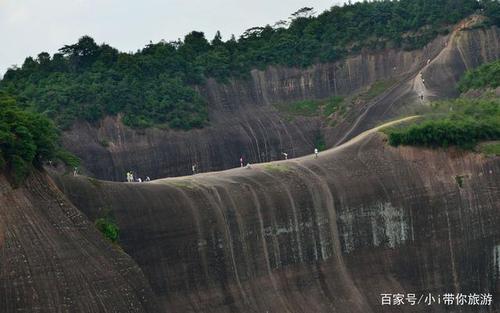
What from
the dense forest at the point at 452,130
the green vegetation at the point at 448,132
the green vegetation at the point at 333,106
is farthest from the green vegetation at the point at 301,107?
the green vegetation at the point at 448,132

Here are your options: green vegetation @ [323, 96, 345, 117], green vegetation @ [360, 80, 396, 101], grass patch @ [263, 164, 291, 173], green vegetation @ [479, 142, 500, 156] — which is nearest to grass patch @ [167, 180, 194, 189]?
grass patch @ [263, 164, 291, 173]

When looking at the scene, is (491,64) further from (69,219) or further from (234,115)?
(69,219)

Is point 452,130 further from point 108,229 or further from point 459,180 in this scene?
point 108,229

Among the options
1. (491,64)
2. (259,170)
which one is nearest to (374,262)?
(259,170)

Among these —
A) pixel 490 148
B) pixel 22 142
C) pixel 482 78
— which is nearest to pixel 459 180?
pixel 490 148

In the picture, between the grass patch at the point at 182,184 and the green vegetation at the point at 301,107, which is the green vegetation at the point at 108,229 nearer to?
the grass patch at the point at 182,184

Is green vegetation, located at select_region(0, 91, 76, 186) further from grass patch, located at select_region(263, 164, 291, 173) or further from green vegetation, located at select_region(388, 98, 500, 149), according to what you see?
green vegetation, located at select_region(388, 98, 500, 149)
